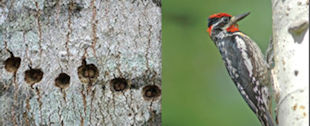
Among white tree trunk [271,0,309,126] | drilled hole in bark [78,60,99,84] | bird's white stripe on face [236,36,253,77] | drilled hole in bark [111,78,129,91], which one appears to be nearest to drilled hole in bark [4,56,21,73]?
drilled hole in bark [78,60,99,84]

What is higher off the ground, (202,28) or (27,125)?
(202,28)

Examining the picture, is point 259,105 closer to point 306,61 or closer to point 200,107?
point 200,107

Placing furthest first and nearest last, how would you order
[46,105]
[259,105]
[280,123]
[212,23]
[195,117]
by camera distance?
[195,117] → [212,23] → [259,105] → [46,105] → [280,123]

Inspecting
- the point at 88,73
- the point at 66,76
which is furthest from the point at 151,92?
the point at 66,76

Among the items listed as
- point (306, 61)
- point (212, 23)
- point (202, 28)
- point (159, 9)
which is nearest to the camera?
point (306, 61)

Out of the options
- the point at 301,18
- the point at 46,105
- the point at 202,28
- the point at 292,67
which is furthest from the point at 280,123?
the point at 202,28

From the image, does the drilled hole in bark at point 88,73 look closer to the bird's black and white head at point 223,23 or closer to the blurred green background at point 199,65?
the bird's black and white head at point 223,23
